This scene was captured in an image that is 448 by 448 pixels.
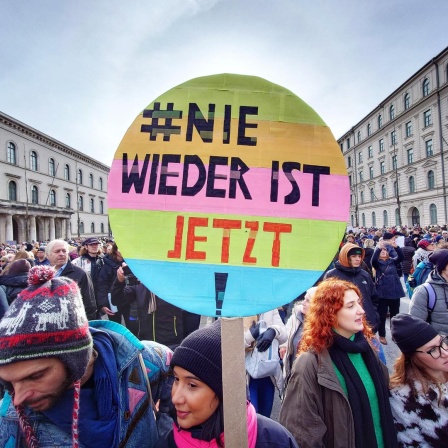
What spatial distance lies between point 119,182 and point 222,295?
0.42 metres

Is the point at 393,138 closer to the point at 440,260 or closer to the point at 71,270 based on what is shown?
the point at 440,260

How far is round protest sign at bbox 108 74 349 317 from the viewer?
846mm

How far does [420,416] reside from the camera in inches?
60.9

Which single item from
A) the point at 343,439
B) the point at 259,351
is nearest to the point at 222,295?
the point at 343,439

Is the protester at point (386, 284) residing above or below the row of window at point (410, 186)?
below

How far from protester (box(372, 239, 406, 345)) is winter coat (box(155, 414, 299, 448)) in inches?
171

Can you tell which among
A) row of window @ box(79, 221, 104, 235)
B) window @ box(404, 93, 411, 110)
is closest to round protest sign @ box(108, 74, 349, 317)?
window @ box(404, 93, 411, 110)

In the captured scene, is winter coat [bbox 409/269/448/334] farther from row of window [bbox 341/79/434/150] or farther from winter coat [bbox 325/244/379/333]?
row of window [bbox 341/79/434/150]

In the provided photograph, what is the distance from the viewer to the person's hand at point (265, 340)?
8.44ft

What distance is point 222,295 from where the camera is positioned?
2.75ft

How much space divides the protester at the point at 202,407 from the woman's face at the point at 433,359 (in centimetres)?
93

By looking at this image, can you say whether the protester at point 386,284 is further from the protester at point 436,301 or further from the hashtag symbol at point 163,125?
the hashtag symbol at point 163,125

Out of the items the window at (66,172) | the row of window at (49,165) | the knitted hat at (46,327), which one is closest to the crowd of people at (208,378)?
the knitted hat at (46,327)

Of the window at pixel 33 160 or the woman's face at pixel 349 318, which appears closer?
the woman's face at pixel 349 318
